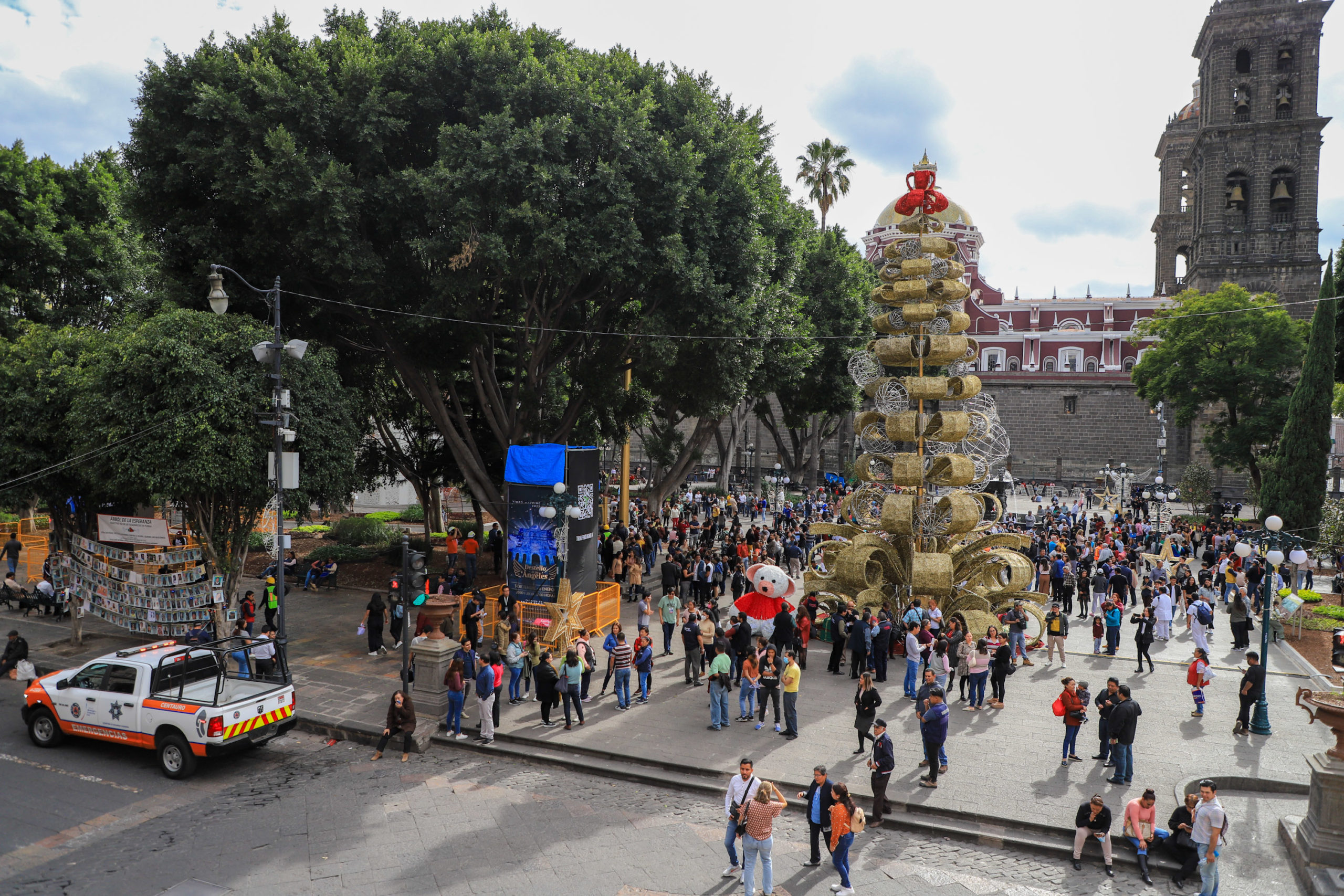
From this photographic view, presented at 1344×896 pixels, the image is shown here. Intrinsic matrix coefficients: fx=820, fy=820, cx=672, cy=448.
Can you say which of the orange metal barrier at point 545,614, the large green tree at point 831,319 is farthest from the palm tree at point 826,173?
the orange metal barrier at point 545,614

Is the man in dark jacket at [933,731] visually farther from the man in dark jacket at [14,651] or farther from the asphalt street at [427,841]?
the man in dark jacket at [14,651]

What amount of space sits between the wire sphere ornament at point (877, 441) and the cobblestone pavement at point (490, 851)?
10055mm

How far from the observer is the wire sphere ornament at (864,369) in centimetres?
1888

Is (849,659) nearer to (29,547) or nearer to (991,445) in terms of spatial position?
(991,445)

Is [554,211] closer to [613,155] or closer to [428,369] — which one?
[613,155]

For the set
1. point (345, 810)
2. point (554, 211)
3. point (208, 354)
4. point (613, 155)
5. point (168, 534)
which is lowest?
point (345, 810)

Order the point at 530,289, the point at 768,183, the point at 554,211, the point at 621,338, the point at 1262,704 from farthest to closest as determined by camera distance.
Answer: the point at 768,183, the point at 621,338, the point at 530,289, the point at 554,211, the point at 1262,704

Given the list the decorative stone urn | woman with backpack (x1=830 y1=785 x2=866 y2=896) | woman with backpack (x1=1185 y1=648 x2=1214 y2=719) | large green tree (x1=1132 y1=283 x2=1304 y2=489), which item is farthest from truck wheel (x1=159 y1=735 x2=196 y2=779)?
large green tree (x1=1132 y1=283 x2=1304 y2=489)

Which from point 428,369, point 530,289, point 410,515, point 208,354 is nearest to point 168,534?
point 208,354

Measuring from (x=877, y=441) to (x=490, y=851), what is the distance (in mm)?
13017

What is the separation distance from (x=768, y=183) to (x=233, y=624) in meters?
17.5

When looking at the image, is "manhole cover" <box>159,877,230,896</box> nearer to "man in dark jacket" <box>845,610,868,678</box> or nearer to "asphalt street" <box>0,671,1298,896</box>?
"asphalt street" <box>0,671,1298,896</box>

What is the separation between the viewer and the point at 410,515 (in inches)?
1480

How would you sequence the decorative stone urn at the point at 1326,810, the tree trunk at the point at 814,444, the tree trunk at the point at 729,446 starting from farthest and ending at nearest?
the tree trunk at the point at 814,444 → the tree trunk at the point at 729,446 → the decorative stone urn at the point at 1326,810
